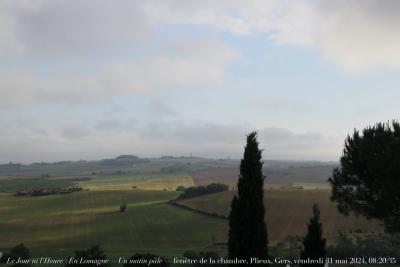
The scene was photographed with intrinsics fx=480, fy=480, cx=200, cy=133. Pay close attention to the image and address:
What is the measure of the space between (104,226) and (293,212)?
31.7 m

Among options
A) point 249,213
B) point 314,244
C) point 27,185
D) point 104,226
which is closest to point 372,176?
point 314,244

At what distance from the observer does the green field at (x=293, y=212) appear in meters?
67.9

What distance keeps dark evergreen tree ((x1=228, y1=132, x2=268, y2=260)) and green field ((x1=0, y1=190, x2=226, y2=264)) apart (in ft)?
117

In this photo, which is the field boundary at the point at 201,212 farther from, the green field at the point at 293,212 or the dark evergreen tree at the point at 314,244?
the dark evergreen tree at the point at 314,244

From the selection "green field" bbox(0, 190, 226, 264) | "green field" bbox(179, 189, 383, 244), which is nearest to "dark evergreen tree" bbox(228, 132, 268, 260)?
"green field" bbox(0, 190, 226, 264)

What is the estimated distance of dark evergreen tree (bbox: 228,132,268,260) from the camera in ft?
78.6

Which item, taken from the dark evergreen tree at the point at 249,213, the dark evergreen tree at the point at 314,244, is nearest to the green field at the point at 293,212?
the dark evergreen tree at the point at 314,244

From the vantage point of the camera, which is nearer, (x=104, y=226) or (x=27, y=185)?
(x=104, y=226)

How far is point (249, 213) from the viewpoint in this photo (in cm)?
2427

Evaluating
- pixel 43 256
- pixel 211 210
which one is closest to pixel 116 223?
pixel 211 210

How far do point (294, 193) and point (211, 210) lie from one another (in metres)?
18.5

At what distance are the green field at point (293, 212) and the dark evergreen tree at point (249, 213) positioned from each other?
39399 millimetres

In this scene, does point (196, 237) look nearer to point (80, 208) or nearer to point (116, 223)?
point (116, 223)

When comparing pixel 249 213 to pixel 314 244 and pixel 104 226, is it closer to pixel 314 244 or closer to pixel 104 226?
pixel 314 244
